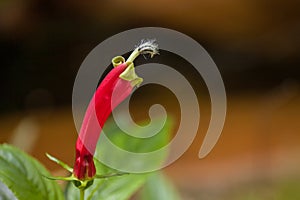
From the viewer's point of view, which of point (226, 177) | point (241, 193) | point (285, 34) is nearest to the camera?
point (241, 193)

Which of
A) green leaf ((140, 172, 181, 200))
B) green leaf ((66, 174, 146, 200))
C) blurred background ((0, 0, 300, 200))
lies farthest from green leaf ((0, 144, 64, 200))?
blurred background ((0, 0, 300, 200))

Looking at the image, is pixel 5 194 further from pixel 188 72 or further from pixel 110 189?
pixel 188 72

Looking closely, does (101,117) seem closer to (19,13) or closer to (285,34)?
(19,13)

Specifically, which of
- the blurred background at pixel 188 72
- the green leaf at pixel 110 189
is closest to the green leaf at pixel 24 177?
the green leaf at pixel 110 189

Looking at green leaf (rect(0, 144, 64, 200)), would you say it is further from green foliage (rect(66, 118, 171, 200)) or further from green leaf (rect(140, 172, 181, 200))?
green leaf (rect(140, 172, 181, 200))

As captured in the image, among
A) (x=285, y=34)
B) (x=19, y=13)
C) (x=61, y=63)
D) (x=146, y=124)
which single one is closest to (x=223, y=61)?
(x=285, y=34)
